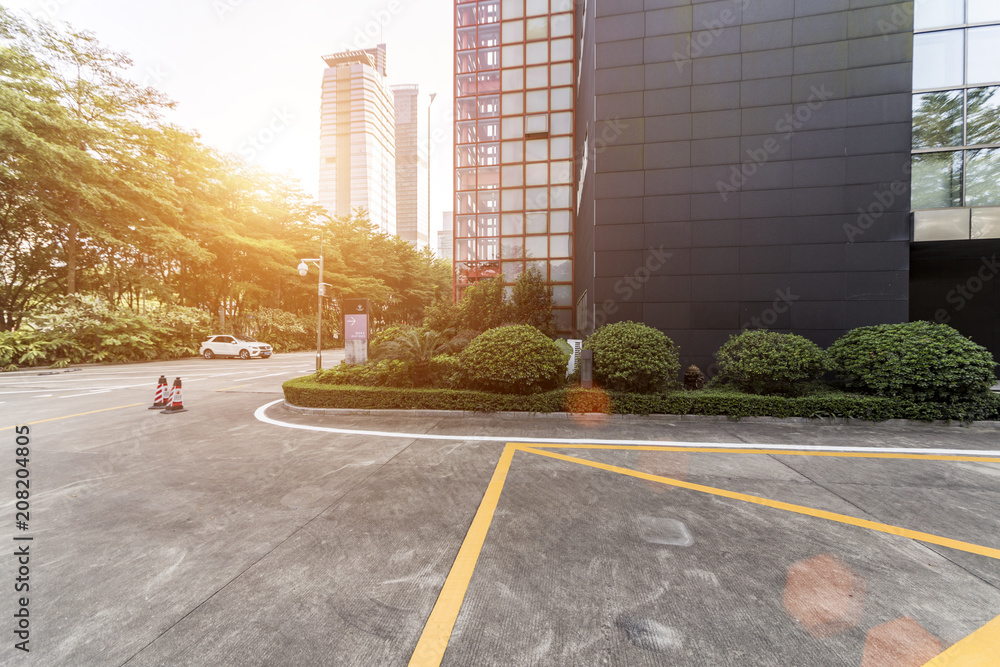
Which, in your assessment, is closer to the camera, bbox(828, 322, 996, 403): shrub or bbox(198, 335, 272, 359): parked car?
bbox(828, 322, 996, 403): shrub

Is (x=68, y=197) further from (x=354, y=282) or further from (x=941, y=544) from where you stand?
(x=941, y=544)

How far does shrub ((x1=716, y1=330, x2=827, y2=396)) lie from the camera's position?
24.8 ft

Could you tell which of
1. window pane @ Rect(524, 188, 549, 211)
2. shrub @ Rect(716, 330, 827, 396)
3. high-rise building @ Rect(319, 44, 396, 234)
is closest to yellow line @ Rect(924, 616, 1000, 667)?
shrub @ Rect(716, 330, 827, 396)

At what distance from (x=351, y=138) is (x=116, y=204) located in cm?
7393

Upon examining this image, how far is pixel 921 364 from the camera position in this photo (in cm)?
696

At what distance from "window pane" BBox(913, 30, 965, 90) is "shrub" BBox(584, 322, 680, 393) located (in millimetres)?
11076

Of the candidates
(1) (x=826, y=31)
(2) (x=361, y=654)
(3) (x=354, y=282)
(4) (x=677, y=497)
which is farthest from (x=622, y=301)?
(3) (x=354, y=282)

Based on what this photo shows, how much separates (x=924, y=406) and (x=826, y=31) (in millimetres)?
10496

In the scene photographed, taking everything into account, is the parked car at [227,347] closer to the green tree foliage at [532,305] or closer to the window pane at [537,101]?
the green tree foliage at [532,305]

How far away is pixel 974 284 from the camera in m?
11.5

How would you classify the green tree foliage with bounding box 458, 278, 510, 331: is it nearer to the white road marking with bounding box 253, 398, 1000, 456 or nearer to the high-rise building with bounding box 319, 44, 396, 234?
the white road marking with bounding box 253, 398, 1000, 456

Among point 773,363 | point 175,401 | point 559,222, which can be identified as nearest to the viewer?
point 773,363

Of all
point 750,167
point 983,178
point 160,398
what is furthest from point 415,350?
point 983,178

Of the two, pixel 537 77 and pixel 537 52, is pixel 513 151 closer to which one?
pixel 537 77
